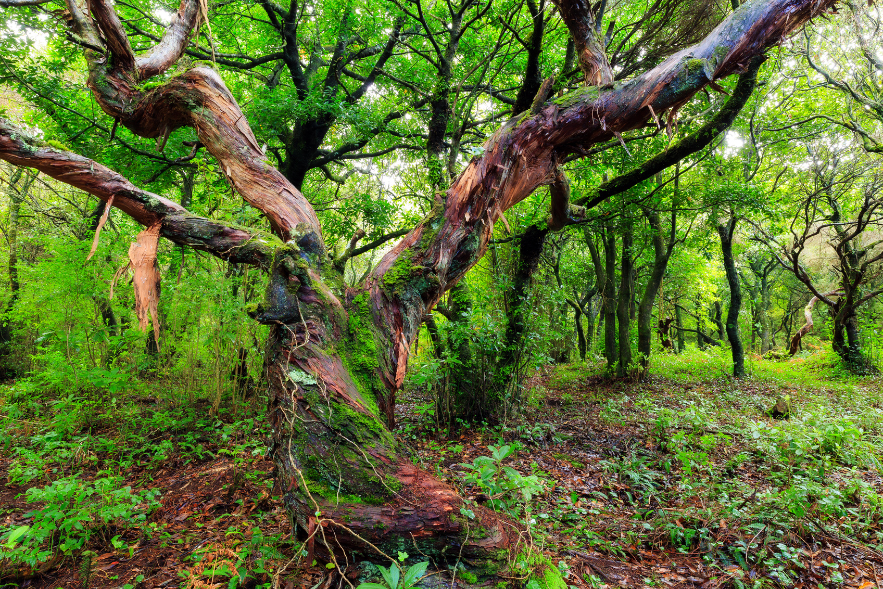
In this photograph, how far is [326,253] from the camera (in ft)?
10.8

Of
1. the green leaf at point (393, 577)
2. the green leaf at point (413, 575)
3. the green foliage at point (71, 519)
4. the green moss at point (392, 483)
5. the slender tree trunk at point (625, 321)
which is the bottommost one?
the green foliage at point (71, 519)

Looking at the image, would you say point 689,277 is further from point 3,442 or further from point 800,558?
point 3,442

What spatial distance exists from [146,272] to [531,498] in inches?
127

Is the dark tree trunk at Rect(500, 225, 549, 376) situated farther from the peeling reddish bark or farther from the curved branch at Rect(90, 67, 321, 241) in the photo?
A: the curved branch at Rect(90, 67, 321, 241)

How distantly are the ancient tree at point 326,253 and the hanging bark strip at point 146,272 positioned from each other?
0.07 m

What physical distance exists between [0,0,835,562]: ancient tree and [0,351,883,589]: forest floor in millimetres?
328

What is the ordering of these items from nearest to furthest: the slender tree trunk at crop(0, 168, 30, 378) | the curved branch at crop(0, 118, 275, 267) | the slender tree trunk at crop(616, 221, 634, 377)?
the curved branch at crop(0, 118, 275, 267)
the slender tree trunk at crop(0, 168, 30, 378)
the slender tree trunk at crop(616, 221, 634, 377)

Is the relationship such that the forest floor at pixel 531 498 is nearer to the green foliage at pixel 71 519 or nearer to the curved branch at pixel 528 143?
the green foliage at pixel 71 519

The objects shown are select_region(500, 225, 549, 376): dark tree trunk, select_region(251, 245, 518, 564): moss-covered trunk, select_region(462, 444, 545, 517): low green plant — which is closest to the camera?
select_region(251, 245, 518, 564): moss-covered trunk

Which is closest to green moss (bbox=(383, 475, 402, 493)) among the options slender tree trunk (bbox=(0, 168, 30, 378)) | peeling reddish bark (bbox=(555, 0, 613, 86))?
peeling reddish bark (bbox=(555, 0, 613, 86))

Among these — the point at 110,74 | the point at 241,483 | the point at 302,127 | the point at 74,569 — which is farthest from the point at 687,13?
the point at 74,569

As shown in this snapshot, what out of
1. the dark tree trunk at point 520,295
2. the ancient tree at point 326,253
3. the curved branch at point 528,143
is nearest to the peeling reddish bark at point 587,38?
the ancient tree at point 326,253

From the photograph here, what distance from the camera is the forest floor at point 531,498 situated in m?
2.55

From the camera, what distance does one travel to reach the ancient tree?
2184 millimetres
